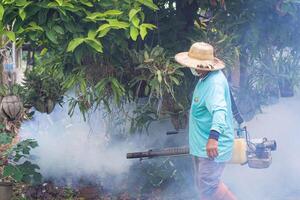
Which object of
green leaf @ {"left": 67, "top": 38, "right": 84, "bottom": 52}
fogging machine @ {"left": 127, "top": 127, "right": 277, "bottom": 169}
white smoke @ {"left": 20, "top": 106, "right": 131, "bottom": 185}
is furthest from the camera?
white smoke @ {"left": 20, "top": 106, "right": 131, "bottom": 185}

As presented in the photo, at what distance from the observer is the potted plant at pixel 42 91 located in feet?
21.0

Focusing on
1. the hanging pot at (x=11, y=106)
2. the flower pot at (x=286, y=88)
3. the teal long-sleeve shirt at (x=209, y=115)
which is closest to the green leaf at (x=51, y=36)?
the teal long-sleeve shirt at (x=209, y=115)

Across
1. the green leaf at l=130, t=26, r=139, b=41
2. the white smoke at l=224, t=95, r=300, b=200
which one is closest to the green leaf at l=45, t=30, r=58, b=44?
the green leaf at l=130, t=26, r=139, b=41

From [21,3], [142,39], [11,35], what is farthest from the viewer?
[142,39]

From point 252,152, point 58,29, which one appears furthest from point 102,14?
point 252,152

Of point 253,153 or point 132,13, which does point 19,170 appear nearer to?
point 132,13

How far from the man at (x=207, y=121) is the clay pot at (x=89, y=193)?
1.56 meters

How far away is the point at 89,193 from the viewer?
5.91 meters

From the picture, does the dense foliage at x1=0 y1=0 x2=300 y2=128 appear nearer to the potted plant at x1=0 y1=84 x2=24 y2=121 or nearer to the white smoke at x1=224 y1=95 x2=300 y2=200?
the potted plant at x1=0 y1=84 x2=24 y2=121

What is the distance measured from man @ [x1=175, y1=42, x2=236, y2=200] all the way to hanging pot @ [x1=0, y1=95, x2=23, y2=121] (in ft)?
7.36

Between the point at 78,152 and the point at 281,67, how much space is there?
261 centimetres

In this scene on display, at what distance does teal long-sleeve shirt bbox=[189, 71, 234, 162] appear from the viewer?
4477 millimetres

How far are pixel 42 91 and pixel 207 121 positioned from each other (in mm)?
2551

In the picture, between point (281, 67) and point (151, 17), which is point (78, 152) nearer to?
point (151, 17)
